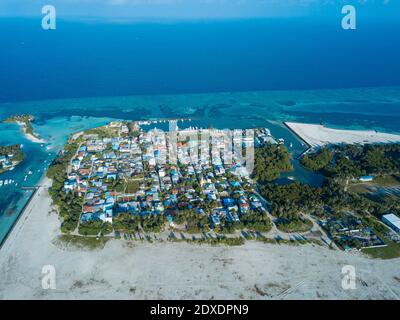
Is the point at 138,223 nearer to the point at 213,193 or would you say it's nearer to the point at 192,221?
the point at 192,221

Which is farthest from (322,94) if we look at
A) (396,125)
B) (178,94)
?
(178,94)

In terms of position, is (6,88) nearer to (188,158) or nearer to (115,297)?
(188,158)

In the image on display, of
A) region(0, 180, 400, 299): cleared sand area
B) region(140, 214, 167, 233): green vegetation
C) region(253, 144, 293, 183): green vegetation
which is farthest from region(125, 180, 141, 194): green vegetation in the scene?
region(253, 144, 293, 183): green vegetation

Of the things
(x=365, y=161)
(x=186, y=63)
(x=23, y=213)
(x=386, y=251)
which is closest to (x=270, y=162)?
(x=365, y=161)

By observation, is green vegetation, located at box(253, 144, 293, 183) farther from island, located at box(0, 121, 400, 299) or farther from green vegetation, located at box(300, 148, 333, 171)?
green vegetation, located at box(300, 148, 333, 171)

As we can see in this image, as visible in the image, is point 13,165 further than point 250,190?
Yes

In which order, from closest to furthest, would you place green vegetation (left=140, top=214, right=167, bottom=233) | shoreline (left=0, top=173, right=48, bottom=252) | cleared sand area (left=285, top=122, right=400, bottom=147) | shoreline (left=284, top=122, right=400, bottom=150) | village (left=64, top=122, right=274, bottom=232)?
1. shoreline (left=0, top=173, right=48, bottom=252)
2. green vegetation (left=140, top=214, right=167, bottom=233)
3. village (left=64, top=122, right=274, bottom=232)
4. shoreline (left=284, top=122, right=400, bottom=150)
5. cleared sand area (left=285, top=122, right=400, bottom=147)
